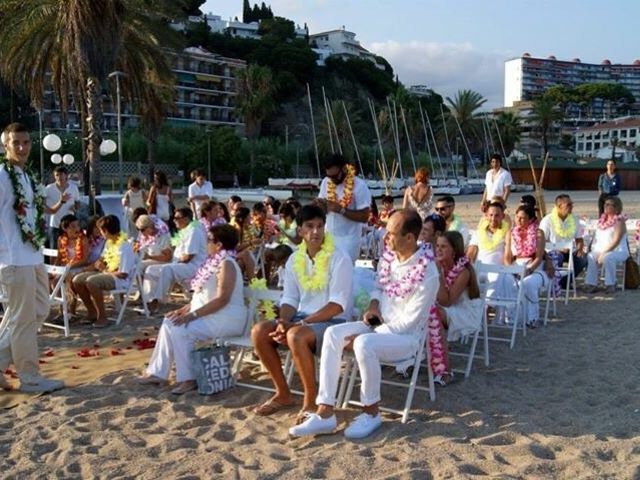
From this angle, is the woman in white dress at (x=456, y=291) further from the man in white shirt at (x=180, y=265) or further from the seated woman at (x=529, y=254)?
the man in white shirt at (x=180, y=265)

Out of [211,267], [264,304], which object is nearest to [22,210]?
[211,267]

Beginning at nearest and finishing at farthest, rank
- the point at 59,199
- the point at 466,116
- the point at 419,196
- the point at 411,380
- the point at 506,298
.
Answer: the point at 411,380 → the point at 506,298 → the point at 419,196 → the point at 59,199 → the point at 466,116

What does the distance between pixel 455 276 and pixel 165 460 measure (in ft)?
8.52

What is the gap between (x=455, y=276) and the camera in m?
5.52

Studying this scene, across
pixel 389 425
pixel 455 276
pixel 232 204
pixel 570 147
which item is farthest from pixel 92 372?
pixel 570 147

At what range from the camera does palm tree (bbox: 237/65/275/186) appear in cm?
6209

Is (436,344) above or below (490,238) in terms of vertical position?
below

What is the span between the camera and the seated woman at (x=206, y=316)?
529cm

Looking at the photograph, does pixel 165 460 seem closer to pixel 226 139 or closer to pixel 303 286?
pixel 303 286

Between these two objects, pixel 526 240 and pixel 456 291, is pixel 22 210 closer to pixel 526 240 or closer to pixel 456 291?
pixel 456 291

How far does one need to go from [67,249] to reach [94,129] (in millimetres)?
10441

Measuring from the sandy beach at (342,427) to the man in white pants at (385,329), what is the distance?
12 cm

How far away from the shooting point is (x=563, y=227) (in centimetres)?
970

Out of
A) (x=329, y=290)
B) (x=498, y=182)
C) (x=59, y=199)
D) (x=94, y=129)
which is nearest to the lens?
(x=329, y=290)
